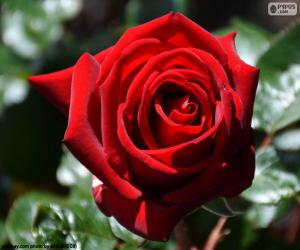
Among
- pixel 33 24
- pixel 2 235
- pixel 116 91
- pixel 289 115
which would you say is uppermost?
pixel 116 91

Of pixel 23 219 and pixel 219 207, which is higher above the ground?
pixel 219 207

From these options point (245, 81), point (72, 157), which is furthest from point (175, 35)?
point (72, 157)

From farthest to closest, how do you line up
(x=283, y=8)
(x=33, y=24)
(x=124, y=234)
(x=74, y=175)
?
(x=33, y=24)
(x=74, y=175)
(x=283, y=8)
(x=124, y=234)

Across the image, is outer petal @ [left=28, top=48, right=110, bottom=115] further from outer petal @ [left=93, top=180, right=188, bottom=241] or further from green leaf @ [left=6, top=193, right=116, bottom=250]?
green leaf @ [left=6, top=193, right=116, bottom=250]

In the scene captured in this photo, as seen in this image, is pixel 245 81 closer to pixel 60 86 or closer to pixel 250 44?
pixel 60 86

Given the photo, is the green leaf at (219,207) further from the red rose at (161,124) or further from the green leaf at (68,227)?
the green leaf at (68,227)

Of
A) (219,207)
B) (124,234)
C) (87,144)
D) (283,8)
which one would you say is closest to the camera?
(87,144)

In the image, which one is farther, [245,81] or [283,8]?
[283,8]

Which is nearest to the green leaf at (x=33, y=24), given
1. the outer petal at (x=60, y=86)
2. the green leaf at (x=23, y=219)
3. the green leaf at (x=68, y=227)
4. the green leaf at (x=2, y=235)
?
the green leaf at (x=2, y=235)
